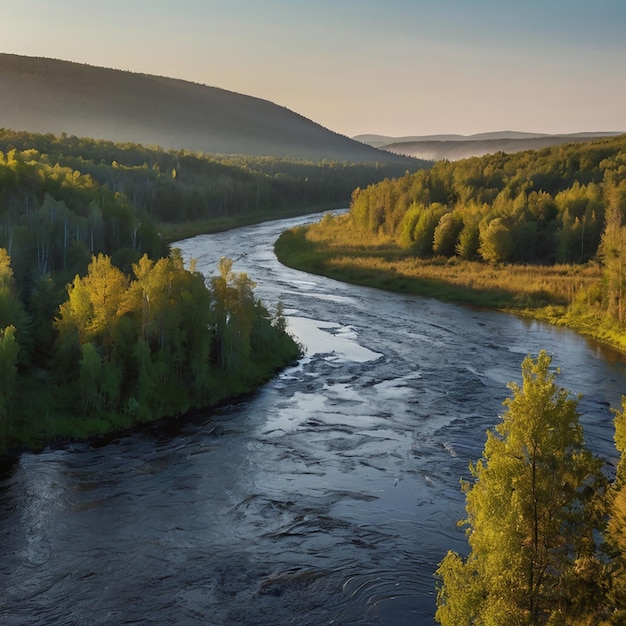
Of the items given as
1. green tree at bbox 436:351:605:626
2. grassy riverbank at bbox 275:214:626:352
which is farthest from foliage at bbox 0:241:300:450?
grassy riverbank at bbox 275:214:626:352

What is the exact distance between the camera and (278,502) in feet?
98.8

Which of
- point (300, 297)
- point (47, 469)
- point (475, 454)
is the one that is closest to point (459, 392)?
point (475, 454)

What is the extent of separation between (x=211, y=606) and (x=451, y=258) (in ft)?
248

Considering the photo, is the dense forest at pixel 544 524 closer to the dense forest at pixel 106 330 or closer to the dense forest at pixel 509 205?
the dense forest at pixel 106 330

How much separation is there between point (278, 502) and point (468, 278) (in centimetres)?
5831

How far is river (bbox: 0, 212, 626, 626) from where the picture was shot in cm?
2331

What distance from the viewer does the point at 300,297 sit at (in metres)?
76.0

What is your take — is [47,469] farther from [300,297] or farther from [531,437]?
[300,297]

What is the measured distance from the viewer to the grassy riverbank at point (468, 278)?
69188 millimetres

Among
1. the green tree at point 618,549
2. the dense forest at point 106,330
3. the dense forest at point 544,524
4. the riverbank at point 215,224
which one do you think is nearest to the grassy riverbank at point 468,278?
the riverbank at point 215,224

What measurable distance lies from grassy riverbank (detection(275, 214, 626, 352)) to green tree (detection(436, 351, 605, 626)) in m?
46.8

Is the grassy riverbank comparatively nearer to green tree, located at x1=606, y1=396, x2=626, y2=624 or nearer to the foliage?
the foliage

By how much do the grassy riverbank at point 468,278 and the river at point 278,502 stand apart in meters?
17.3

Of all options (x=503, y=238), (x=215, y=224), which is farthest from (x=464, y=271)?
(x=215, y=224)
